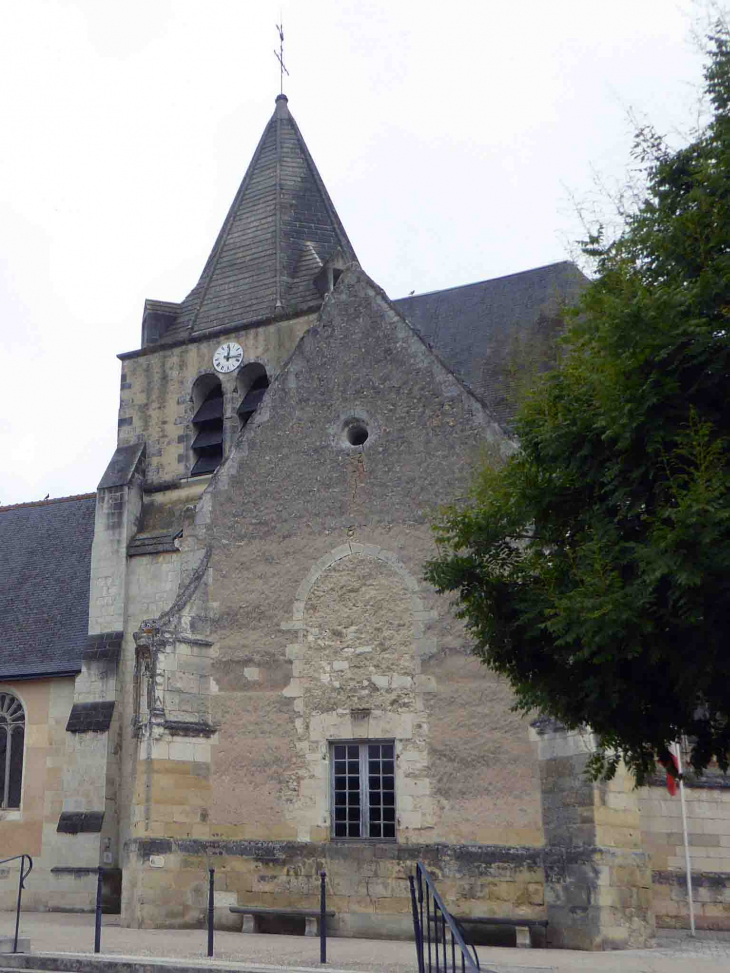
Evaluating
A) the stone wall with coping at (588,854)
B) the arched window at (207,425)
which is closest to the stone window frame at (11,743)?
the arched window at (207,425)

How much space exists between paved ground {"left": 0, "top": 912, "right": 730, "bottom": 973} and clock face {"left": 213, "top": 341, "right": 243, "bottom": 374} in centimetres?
970

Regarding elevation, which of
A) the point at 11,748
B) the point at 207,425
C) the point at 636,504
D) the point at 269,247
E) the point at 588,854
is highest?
the point at 269,247

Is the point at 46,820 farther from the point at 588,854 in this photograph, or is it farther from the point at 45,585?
the point at 588,854

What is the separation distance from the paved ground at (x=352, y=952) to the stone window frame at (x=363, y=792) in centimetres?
125

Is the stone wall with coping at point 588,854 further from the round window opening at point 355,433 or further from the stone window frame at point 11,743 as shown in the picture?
the stone window frame at point 11,743

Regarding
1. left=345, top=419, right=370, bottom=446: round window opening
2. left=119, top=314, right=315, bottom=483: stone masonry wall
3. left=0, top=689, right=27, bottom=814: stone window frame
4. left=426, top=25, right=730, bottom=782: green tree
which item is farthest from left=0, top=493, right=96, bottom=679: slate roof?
left=426, top=25, right=730, bottom=782: green tree

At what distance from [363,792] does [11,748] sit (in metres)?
8.82

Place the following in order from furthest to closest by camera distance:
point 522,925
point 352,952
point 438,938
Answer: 1. point 522,925
2. point 352,952
3. point 438,938

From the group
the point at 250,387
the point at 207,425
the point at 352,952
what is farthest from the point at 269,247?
the point at 352,952

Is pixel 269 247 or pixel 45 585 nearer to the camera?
pixel 269 247

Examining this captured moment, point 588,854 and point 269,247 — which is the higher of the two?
point 269,247

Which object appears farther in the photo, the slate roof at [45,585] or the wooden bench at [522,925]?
the slate roof at [45,585]

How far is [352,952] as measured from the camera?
36.4 ft

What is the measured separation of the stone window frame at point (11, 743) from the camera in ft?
64.5
